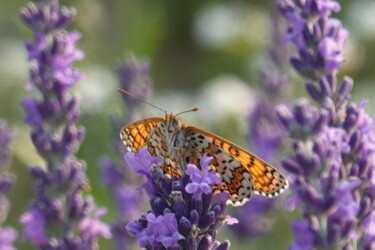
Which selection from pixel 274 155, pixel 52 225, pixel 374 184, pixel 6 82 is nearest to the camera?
pixel 374 184

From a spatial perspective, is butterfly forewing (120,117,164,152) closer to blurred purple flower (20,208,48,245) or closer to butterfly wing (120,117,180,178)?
butterfly wing (120,117,180,178)

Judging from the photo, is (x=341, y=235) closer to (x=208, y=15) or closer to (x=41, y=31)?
(x=41, y=31)

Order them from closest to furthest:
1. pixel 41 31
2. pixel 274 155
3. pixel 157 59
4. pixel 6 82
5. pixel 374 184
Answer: pixel 374 184
pixel 41 31
pixel 274 155
pixel 6 82
pixel 157 59

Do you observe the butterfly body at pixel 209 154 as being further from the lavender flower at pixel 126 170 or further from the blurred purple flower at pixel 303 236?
the lavender flower at pixel 126 170

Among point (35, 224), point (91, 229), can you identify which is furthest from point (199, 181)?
point (35, 224)

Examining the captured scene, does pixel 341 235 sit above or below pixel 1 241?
below

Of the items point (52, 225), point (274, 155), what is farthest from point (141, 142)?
point (274, 155)

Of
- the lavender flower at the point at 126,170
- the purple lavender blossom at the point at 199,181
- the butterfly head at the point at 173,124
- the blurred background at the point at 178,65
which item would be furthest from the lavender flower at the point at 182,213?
the blurred background at the point at 178,65
